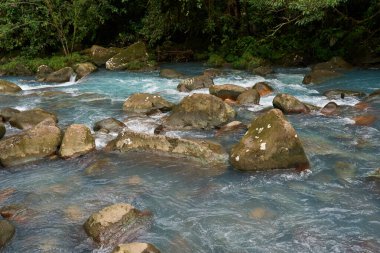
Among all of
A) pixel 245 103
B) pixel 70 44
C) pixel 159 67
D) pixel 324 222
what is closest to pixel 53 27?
pixel 70 44

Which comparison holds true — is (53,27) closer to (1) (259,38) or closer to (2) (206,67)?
(2) (206,67)

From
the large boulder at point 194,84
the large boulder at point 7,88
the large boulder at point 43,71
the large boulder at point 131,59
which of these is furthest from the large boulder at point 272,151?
the large boulder at point 43,71

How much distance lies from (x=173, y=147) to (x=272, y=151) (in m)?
1.69

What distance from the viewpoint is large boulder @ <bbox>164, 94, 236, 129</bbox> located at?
28.4 ft

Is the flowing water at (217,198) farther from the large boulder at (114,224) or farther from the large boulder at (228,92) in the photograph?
the large boulder at (228,92)

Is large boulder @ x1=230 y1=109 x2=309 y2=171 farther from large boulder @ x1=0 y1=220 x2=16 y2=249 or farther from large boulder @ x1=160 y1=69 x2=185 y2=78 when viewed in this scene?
large boulder @ x1=160 y1=69 x2=185 y2=78

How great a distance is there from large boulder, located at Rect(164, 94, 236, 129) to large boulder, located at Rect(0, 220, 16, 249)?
4.16 metres

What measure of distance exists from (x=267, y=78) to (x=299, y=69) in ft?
6.38

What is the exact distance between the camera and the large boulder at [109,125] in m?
8.63

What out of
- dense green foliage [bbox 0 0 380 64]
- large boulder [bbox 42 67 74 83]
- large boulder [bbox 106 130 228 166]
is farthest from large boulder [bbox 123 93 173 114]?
dense green foliage [bbox 0 0 380 64]

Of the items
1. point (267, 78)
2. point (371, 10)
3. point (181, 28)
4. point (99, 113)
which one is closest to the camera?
point (99, 113)

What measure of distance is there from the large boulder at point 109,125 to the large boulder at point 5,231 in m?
3.64

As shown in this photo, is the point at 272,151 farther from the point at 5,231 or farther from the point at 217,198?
the point at 5,231

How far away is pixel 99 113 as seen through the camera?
10.1m
